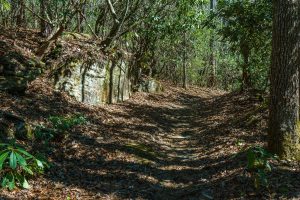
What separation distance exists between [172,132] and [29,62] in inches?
232

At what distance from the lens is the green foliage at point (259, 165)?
6582mm

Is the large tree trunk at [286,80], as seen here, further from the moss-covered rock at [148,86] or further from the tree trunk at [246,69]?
the moss-covered rock at [148,86]

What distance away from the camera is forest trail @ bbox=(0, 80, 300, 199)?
7.29 m

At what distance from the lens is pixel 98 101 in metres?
15.7

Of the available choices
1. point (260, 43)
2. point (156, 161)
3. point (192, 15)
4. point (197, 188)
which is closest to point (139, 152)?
point (156, 161)

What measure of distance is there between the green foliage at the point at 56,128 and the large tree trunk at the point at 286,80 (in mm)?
5296

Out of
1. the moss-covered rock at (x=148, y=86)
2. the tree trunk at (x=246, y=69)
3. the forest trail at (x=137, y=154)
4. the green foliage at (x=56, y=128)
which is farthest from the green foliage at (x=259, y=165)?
the moss-covered rock at (x=148, y=86)

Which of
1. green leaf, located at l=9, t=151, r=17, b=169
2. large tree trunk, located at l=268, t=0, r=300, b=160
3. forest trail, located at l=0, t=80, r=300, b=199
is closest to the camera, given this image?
green leaf, located at l=9, t=151, r=17, b=169

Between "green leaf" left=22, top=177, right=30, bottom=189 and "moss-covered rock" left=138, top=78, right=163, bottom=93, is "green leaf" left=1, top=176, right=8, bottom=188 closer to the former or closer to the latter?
"green leaf" left=22, top=177, right=30, bottom=189

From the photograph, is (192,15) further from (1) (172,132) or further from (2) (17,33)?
(2) (17,33)

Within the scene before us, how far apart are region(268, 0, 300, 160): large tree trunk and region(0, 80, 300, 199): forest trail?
108 cm

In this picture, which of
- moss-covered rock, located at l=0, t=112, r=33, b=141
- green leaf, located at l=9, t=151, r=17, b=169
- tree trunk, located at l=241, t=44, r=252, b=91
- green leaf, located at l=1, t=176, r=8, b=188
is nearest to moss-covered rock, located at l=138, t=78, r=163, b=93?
tree trunk, located at l=241, t=44, r=252, b=91

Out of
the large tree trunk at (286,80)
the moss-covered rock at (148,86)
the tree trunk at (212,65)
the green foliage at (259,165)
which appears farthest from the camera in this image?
the tree trunk at (212,65)

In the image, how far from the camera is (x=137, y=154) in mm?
10078
